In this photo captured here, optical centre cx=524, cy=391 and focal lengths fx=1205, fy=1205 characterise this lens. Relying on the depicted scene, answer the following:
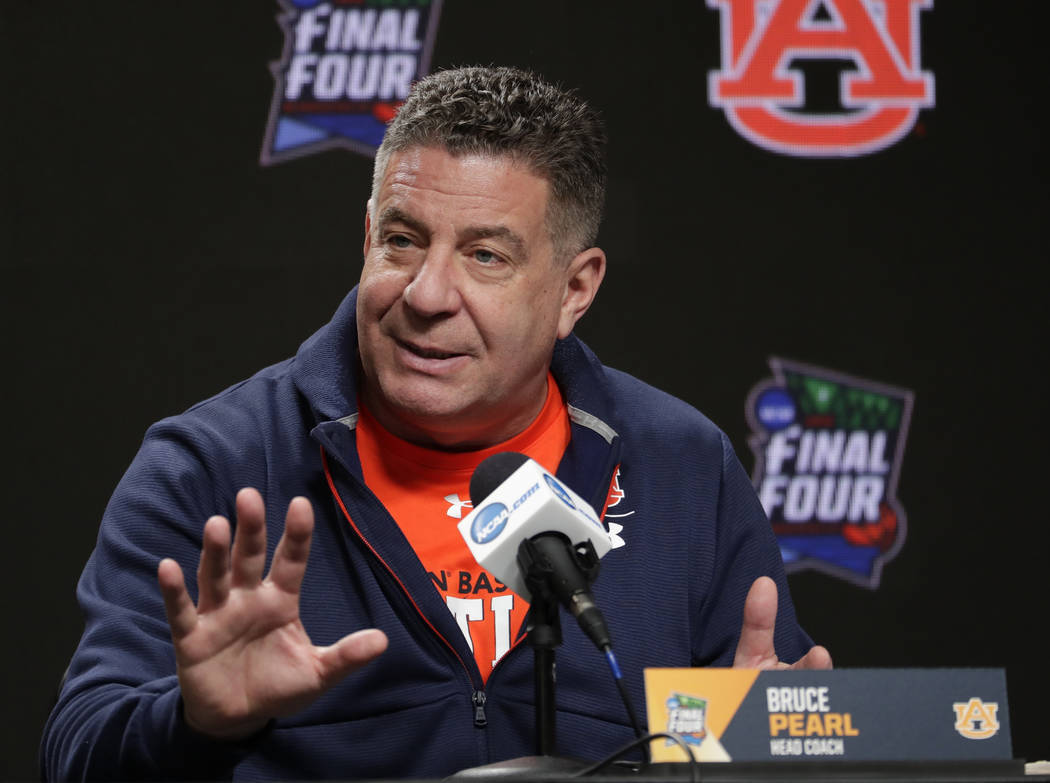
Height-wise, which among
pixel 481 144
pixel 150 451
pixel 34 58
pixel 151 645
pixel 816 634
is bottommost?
pixel 816 634

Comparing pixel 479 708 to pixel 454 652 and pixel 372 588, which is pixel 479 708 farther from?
pixel 372 588

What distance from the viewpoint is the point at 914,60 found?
3268 mm

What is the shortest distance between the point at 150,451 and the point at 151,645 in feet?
1.15

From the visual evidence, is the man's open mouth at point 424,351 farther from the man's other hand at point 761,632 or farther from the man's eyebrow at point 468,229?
the man's other hand at point 761,632

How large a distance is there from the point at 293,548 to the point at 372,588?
1.54ft

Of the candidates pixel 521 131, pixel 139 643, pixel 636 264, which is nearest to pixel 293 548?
pixel 139 643

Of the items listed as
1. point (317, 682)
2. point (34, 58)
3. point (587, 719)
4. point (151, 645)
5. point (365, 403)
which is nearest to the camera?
point (317, 682)

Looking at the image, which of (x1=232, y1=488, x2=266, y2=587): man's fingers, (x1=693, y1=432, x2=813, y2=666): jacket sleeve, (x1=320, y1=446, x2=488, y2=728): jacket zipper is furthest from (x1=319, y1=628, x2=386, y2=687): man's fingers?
(x1=693, y1=432, x2=813, y2=666): jacket sleeve

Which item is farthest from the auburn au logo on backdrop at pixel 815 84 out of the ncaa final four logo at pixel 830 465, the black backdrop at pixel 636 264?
the ncaa final four logo at pixel 830 465

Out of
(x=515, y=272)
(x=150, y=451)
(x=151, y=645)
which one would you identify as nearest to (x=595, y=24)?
(x=515, y=272)

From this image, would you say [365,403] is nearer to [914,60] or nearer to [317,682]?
[317,682]

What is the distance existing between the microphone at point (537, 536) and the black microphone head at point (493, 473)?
0.04ft

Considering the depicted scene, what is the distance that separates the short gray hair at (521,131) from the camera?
69.8 inches

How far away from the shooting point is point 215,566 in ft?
3.93
